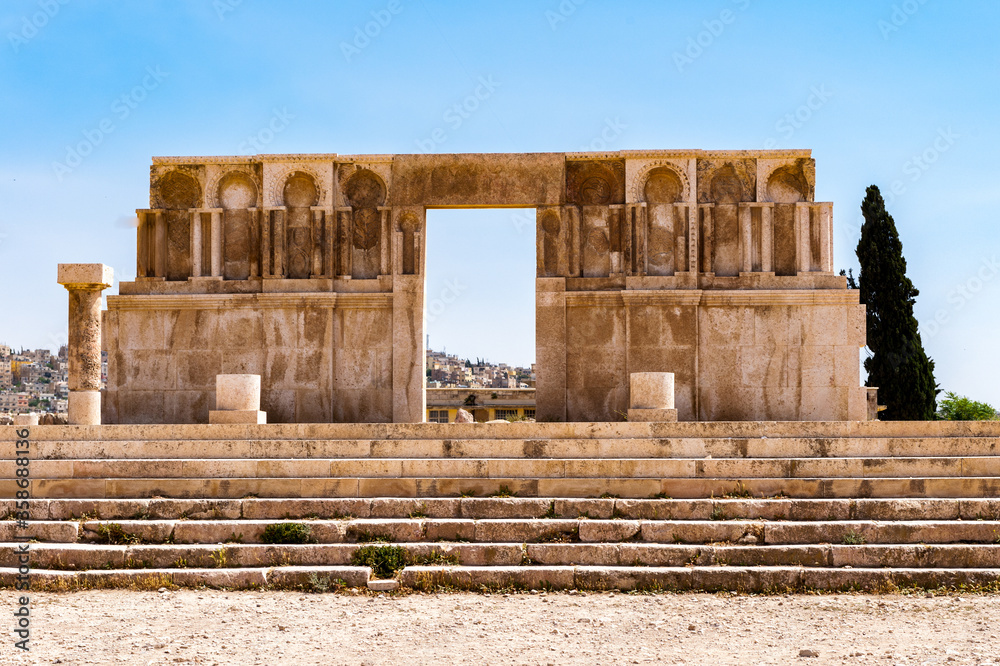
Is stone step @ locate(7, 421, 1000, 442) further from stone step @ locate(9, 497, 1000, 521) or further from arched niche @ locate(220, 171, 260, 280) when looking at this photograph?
arched niche @ locate(220, 171, 260, 280)

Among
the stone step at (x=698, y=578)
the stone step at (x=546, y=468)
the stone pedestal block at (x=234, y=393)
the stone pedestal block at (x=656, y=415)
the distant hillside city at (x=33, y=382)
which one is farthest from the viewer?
the distant hillside city at (x=33, y=382)

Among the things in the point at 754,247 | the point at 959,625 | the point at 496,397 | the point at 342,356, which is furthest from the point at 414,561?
the point at 496,397

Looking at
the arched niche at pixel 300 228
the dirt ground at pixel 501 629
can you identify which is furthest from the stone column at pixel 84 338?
the dirt ground at pixel 501 629

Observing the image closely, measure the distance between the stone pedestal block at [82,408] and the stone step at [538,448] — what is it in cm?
268

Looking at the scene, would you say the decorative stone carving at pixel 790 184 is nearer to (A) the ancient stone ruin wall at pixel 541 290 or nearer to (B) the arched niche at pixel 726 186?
(A) the ancient stone ruin wall at pixel 541 290

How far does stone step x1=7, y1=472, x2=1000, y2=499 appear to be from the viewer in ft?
38.5

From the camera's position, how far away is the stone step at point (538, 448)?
12.6m

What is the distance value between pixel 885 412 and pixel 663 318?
1797 cm

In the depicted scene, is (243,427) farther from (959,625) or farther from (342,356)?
(959,625)

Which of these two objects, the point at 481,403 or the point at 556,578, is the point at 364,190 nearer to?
the point at 556,578

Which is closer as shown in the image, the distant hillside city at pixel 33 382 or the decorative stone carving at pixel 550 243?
the decorative stone carving at pixel 550 243

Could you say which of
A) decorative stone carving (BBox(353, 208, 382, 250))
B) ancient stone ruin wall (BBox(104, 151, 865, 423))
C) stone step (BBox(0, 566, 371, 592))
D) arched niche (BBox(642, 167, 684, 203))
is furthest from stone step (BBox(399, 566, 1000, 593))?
arched niche (BBox(642, 167, 684, 203))

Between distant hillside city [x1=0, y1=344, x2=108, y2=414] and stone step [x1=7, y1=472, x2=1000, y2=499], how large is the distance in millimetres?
6687

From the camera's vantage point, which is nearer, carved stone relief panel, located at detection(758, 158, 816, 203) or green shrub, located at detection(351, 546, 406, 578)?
green shrub, located at detection(351, 546, 406, 578)
